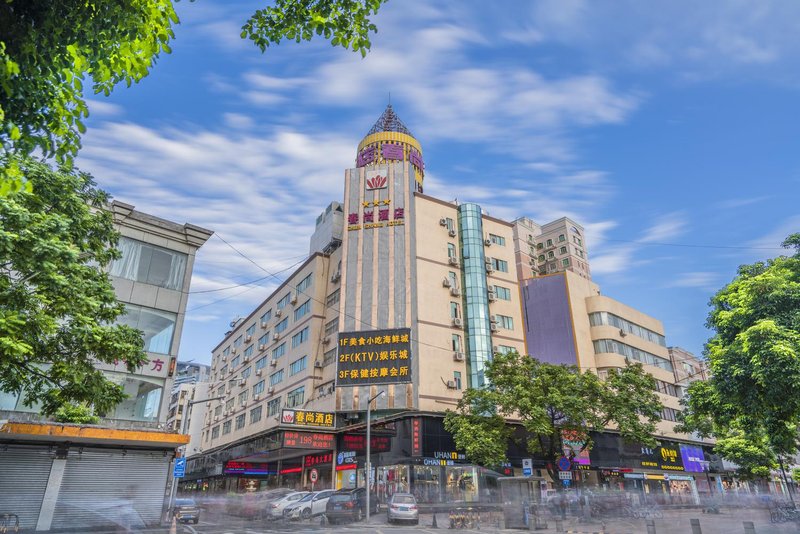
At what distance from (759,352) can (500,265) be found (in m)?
30.9

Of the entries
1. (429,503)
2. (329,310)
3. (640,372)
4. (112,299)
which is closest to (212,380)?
(329,310)

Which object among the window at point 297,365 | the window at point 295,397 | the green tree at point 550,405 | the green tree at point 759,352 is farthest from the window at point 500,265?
the green tree at point 759,352

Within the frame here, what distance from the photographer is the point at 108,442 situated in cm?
1955

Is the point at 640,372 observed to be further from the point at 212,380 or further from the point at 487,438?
the point at 212,380

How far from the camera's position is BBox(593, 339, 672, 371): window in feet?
162

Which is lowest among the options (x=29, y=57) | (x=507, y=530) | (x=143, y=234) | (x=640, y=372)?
(x=507, y=530)

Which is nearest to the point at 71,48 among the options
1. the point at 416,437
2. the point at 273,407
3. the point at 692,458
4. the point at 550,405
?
the point at 550,405

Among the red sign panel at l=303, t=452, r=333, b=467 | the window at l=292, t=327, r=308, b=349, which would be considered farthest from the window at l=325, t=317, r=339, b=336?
the red sign panel at l=303, t=452, r=333, b=467

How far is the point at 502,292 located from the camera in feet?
152

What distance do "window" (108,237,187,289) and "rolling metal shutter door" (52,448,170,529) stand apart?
25.3 ft

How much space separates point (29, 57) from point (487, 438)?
104 feet

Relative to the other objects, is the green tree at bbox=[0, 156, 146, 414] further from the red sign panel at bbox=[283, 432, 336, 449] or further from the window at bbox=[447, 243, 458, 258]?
the window at bbox=[447, 243, 458, 258]

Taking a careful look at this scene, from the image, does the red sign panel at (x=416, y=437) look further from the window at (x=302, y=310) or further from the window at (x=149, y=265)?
the window at (x=149, y=265)

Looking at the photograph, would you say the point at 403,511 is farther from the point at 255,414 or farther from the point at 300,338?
the point at 255,414
